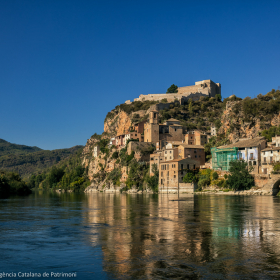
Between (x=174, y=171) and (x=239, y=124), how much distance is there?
19.9 m

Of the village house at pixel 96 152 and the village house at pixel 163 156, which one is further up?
the village house at pixel 96 152

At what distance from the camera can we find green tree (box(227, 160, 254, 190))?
59.3m

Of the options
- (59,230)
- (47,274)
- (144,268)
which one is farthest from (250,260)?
(59,230)

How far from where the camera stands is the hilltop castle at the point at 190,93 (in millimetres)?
124312

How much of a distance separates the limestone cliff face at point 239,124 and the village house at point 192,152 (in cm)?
741

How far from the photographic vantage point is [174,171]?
239ft

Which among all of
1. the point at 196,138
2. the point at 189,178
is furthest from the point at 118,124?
the point at 189,178

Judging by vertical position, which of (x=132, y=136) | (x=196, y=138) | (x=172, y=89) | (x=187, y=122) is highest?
(x=172, y=89)

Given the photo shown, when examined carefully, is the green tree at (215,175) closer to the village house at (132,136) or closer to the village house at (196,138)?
the village house at (196,138)

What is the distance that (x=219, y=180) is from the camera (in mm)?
65062

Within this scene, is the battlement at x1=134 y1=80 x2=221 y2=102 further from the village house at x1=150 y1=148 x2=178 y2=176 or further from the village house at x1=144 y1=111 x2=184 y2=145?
the village house at x1=150 y1=148 x2=178 y2=176

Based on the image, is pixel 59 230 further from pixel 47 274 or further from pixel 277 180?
pixel 277 180

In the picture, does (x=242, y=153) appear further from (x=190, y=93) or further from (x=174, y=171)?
(x=190, y=93)

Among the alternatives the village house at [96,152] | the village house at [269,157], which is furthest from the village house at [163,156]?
the village house at [96,152]
